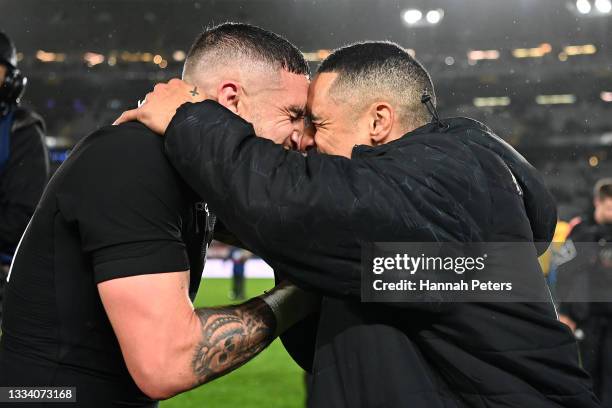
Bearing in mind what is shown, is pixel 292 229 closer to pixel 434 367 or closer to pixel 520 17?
pixel 434 367

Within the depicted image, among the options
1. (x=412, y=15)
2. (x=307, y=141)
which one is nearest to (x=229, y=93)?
(x=307, y=141)

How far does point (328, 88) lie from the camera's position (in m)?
2.07

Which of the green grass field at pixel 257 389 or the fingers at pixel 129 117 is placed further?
the green grass field at pixel 257 389

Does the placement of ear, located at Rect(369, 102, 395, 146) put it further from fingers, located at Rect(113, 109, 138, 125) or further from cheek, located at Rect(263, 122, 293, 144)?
fingers, located at Rect(113, 109, 138, 125)

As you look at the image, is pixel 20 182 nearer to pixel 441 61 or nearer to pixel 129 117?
pixel 129 117

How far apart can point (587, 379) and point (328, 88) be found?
0.99 m

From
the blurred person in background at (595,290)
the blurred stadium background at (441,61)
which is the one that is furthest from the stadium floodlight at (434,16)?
the blurred person in background at (595,290)

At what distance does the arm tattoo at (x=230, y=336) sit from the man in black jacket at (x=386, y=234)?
21 centimetres

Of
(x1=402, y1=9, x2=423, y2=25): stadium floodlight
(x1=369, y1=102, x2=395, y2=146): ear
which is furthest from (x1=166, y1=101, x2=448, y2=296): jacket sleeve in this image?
(x1=402, y1=9, x2=423, y2=25): stadium floodlight

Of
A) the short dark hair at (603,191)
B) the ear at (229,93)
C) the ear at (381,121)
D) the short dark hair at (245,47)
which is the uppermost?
the short dark hair at (603,191)

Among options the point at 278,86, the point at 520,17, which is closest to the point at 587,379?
the point at 278,86

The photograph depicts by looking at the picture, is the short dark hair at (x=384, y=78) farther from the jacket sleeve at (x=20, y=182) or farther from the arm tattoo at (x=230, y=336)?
the jacket sleeve at (x=20, y=182)

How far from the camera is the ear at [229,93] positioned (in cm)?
208

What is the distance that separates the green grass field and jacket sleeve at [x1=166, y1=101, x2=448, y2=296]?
5.36 meters
